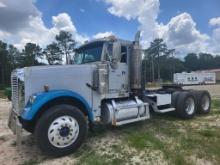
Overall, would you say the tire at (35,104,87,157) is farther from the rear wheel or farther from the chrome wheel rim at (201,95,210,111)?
the chrome wheel rim at (201,95,210,111)

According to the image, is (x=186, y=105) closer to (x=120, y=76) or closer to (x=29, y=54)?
(x=120, y=76)

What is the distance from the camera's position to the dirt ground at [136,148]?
5.11m

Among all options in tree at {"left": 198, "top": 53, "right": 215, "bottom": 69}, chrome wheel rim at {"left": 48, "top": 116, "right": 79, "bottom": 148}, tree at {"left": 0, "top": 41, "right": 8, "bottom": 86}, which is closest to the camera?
chrome wheel rim at {"left": 48, "top": 116, "right": 79, "bottom": 148}

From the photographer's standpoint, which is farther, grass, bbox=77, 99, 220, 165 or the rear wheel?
the rear wheel

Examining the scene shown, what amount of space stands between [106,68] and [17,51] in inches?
2902

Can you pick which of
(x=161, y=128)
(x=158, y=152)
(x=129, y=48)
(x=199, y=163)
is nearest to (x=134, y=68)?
(x=129, y=48)

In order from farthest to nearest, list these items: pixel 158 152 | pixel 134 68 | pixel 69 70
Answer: pixel 134 68 < pixel 69 70 < pixel 158 152

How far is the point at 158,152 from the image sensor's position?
5.43 metres

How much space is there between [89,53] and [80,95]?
1623 mm

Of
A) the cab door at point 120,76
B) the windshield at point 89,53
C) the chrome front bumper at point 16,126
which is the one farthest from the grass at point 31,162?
the windshield at point 89,53

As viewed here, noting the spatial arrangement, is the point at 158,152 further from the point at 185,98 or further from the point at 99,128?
the point at 185,98

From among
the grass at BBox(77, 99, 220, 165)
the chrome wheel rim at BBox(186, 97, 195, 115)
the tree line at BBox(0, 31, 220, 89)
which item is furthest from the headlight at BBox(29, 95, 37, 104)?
the tree line at BBox(0, 31, 220, 89)

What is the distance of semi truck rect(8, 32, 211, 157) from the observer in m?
5.19

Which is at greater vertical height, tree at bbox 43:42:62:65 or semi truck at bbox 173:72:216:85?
tree at bbox 43:42:62:65
